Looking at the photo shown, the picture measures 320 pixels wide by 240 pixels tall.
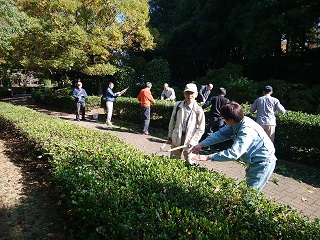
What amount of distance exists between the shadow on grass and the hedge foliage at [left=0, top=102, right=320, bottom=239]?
36cm

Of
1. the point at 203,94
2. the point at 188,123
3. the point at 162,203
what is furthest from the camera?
the point at 203,94

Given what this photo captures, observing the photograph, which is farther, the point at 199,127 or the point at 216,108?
the point at 216,108

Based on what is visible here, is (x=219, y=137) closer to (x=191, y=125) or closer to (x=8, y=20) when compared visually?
(x=191, y=125)

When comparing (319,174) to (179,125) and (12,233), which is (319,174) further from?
(12,233)

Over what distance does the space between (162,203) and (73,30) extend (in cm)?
1124

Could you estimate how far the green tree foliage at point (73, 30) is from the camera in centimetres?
1173

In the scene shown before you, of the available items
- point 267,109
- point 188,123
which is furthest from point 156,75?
point 188,123

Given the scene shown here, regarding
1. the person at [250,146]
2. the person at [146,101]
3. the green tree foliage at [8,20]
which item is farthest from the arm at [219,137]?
the green tree foliage at [8,20]

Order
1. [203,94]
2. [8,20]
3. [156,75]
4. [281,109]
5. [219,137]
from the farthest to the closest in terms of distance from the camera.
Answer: [156,75], [203,94], [8,20], [281,109], [219,137]

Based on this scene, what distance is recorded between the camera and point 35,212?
388 centimetres

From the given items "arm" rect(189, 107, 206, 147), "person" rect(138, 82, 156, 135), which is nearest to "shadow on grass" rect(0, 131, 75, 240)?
"arm" rect(189, 107, 206, 147)

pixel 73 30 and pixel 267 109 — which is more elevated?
pixel 73 30

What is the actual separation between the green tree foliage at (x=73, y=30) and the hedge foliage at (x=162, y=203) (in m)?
9.65

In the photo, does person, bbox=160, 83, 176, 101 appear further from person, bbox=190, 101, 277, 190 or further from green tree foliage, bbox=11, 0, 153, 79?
person, bbox=190, 101, 277, 190
